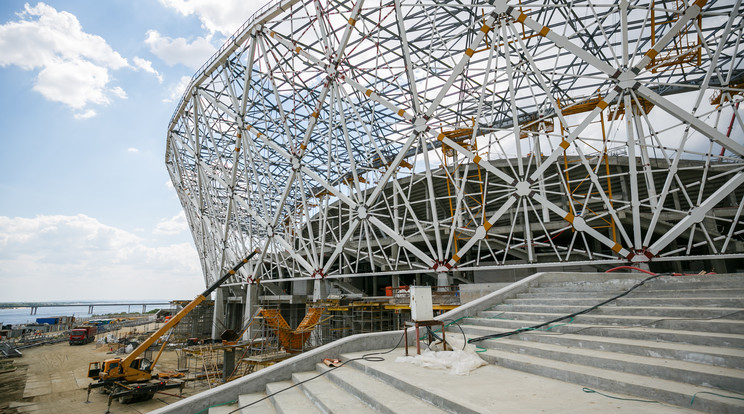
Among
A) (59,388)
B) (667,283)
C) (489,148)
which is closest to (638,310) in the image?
(667,283)

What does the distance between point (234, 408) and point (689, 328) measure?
6.42m

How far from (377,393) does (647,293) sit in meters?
5.43

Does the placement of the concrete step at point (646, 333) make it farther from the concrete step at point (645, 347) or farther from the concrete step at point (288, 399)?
the concrete step at point (288, 399)

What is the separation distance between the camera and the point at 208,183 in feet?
101

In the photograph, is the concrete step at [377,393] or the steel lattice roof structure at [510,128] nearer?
the concrete step at [377,393]

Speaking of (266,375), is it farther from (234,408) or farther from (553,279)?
(553,279)

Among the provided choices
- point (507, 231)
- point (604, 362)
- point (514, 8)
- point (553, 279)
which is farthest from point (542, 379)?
point (507, 231)

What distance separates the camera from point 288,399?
17.4ft

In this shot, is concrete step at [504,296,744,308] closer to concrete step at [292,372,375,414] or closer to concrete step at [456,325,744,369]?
concrete step at [456,325,744,369]

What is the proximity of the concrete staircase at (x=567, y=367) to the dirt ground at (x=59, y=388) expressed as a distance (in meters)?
13.3

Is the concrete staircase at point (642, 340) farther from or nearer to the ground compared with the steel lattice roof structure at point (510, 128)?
nearer to the ground

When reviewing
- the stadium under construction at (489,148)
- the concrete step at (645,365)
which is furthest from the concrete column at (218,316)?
the concrete step at (645,365)

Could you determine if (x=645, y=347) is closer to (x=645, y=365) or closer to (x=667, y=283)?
(x=645, y=365)

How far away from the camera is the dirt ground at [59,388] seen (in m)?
15.6
